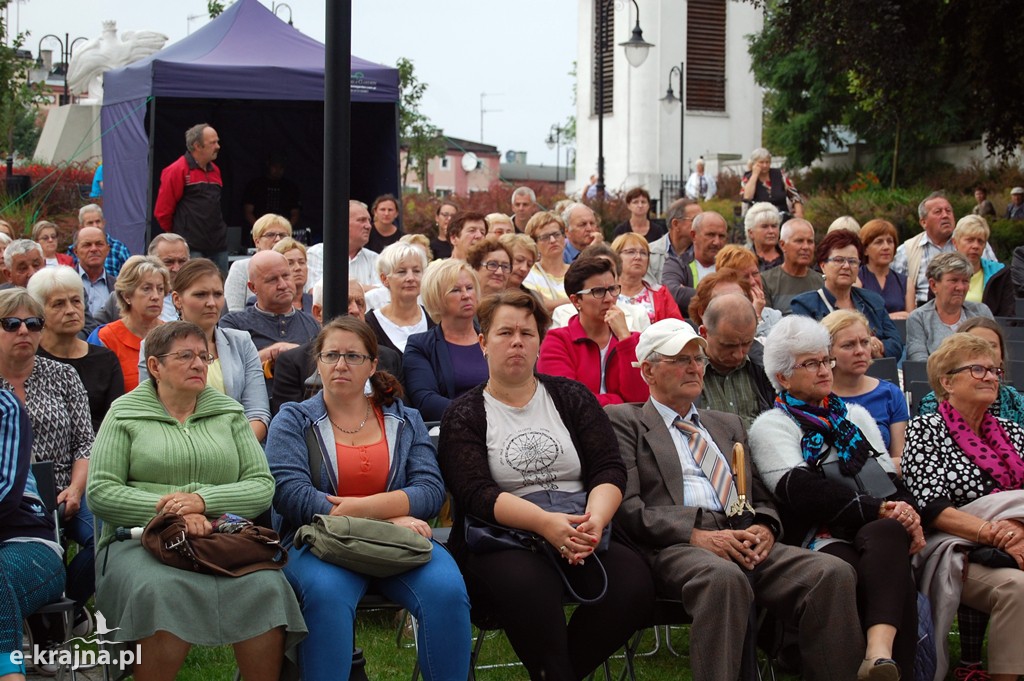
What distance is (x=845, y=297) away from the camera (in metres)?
7.75

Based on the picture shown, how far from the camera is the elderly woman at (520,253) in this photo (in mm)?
8473

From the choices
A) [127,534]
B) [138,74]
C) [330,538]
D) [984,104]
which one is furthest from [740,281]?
[984,104]

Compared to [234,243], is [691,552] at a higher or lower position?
lower

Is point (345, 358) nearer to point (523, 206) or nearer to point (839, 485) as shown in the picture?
point (839, 485)

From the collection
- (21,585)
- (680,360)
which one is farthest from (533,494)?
(21,585)

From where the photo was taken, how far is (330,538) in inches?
175

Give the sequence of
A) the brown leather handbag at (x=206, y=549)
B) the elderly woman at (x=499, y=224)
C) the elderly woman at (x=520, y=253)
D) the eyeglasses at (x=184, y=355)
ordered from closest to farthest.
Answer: the brown leather handbag at (x=206, y=549), the eyeglasses at (x=184, y=355), the elderly woman at (x=520, y=253), the elderly woman at (x=499, y=224)

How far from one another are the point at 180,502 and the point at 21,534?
64cm

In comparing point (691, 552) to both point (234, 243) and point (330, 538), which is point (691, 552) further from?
point (234, 243)

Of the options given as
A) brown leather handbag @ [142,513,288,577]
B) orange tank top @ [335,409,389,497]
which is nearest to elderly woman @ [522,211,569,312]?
orange tank top @ [335,409,389,497]

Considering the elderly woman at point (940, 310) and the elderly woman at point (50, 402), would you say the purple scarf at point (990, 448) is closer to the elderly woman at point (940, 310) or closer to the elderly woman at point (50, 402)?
the elderly woman at point (940, 310)

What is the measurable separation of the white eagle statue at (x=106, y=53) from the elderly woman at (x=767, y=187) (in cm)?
2008

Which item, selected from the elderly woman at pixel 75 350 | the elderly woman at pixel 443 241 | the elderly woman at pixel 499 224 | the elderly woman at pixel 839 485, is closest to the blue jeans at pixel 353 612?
the elderly woman at pixel 839 485

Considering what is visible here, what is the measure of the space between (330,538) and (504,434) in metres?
0.87
